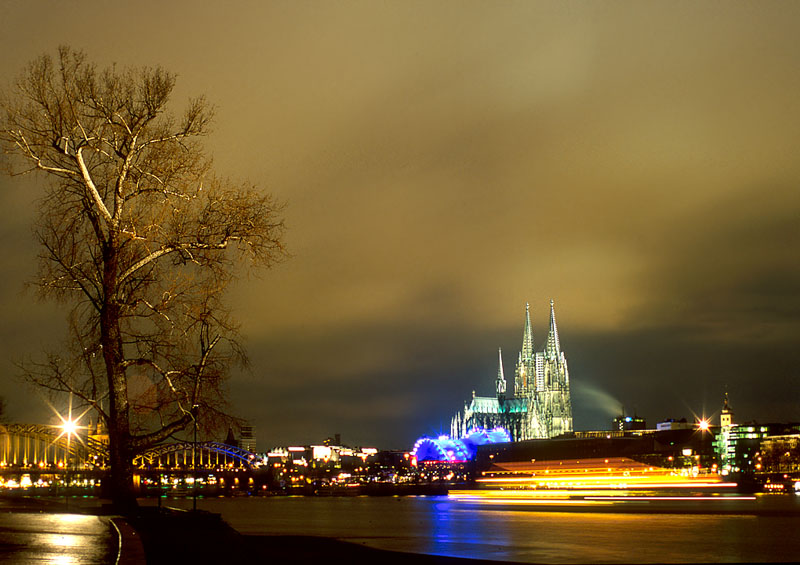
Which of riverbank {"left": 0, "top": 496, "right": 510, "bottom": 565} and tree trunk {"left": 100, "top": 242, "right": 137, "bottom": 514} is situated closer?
riverbank {"left": 0, "top": 496, "right": 510, "bottom": 565}

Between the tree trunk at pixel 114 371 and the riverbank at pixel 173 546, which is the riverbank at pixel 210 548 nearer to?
the riverbank at pixel 173 546

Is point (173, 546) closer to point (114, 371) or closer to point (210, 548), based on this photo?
point (210, 548)

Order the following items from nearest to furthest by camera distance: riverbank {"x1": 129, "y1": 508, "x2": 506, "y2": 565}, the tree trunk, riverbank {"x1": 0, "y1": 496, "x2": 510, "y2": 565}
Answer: riverbank {"x1": 0, "y1": 496, "x2": 510, "y2": 565} < riverbank {"x1": 129, "y1": 508, "x2": 506, "y2": 565} < the tree trunk

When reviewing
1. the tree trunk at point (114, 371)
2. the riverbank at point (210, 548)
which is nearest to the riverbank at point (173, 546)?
the riverbank at point (210, 548)

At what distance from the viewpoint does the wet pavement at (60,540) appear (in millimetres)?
12820

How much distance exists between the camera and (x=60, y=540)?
1571 centimetres

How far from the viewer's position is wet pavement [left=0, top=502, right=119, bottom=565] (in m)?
12.8

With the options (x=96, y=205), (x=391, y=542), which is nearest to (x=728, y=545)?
(x=391, y=542)

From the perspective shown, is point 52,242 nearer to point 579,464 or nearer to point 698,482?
point 698,482

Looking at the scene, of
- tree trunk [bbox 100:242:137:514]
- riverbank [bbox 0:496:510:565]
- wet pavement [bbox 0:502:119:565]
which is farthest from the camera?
tree trunk [bbox 100:242:137:514]

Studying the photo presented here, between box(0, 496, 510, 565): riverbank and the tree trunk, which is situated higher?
the tree trunk

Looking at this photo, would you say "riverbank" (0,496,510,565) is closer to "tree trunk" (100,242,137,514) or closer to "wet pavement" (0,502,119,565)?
"wet pavement" (0,502,119,565)

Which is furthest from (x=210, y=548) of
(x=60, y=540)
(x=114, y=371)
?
(x=114, y=371)

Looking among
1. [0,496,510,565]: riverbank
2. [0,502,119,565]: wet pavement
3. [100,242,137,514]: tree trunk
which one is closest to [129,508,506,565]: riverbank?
[0,496,510,565]: riverbank
